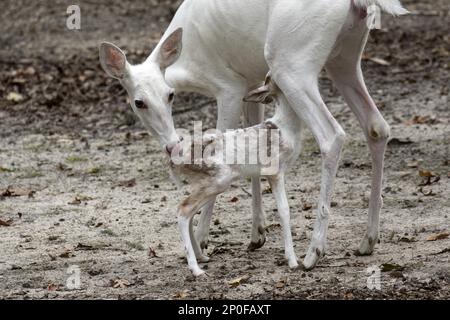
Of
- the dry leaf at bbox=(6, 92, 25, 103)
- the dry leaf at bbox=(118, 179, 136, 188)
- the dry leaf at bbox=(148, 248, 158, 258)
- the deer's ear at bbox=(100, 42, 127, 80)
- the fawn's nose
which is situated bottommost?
the dry leaf at bbox=(148, 248, 158, 258)

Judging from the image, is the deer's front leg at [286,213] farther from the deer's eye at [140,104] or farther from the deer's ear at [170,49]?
the deer's ear at [170,49]

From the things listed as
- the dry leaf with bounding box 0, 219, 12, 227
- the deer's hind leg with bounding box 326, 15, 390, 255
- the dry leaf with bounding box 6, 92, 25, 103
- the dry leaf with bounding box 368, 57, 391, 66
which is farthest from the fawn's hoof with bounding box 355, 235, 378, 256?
the dry leaf with bounding box 368, 57, 391, 66

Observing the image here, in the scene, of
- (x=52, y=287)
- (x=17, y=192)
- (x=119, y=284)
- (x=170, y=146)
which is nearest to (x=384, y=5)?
(x=170, y=146)

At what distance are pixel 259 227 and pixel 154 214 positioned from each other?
1.27 metres

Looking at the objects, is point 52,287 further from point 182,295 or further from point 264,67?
point 264,67

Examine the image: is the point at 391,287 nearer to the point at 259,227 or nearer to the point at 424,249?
the point at 424,249

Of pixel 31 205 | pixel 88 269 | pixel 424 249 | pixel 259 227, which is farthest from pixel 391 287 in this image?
pixel 31 205

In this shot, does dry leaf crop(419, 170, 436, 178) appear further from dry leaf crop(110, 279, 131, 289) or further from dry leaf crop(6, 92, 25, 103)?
dry leaf crop(6, 92, 25, 103)

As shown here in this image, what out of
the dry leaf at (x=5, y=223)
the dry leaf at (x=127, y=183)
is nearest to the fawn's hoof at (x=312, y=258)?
the dry leaf at (x=5, y=223)

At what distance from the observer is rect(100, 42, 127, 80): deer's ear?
622cm

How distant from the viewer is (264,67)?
6.68 metres

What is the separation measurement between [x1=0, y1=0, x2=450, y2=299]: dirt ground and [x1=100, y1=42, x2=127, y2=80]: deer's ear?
1.19 m

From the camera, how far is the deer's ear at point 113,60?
622 cm

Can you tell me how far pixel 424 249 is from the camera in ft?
21.5
